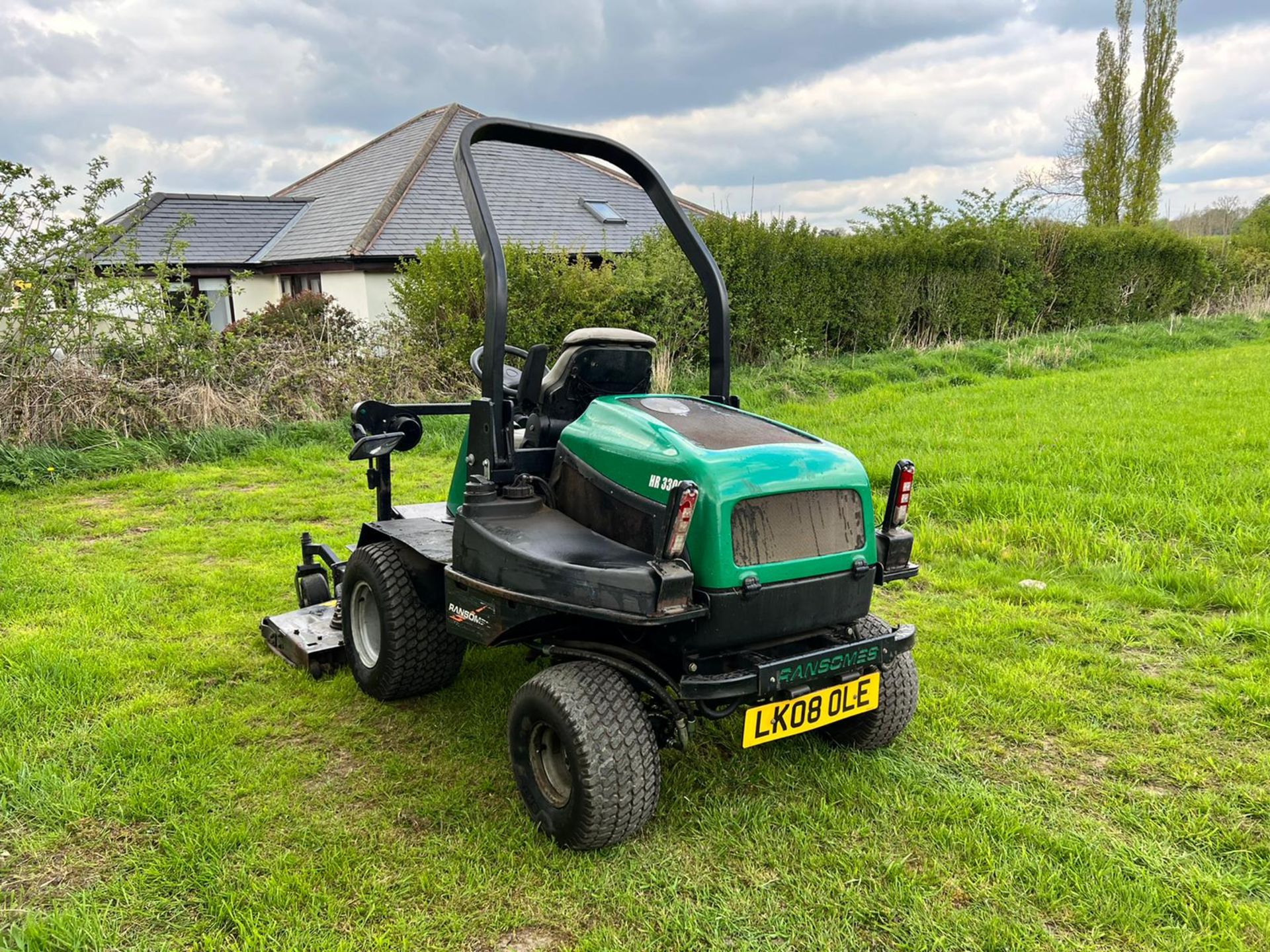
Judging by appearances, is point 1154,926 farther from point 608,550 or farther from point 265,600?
point 265,600

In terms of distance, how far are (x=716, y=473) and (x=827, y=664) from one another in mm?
662

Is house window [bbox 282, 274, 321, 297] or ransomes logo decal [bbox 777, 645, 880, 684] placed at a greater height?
house window [bbox 282, 274, 321, 297]

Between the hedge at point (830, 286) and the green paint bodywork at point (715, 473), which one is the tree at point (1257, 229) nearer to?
the hedge at point (830, 286)

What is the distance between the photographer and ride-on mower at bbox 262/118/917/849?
8.30 ft

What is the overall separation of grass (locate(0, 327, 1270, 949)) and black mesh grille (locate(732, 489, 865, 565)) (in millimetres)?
806

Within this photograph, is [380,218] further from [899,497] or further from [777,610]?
[777,610]

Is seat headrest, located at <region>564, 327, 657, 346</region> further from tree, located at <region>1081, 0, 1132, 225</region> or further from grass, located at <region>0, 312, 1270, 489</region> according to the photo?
tree, located at <region>1081, 0, 1132, 225</region>

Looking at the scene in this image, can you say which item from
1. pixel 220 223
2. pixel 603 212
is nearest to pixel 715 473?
pixel 603 212

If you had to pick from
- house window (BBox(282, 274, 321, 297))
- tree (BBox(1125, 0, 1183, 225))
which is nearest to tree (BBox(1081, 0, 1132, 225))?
tree (BBox(1125, 0, 1183, 225))

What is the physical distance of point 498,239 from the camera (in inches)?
109

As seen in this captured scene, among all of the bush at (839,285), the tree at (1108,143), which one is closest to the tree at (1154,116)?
the tree at (1108,143)

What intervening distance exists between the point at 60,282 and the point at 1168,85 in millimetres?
30823

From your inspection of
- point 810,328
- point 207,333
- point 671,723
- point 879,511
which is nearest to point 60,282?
point 207,333

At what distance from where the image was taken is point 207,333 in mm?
8805
